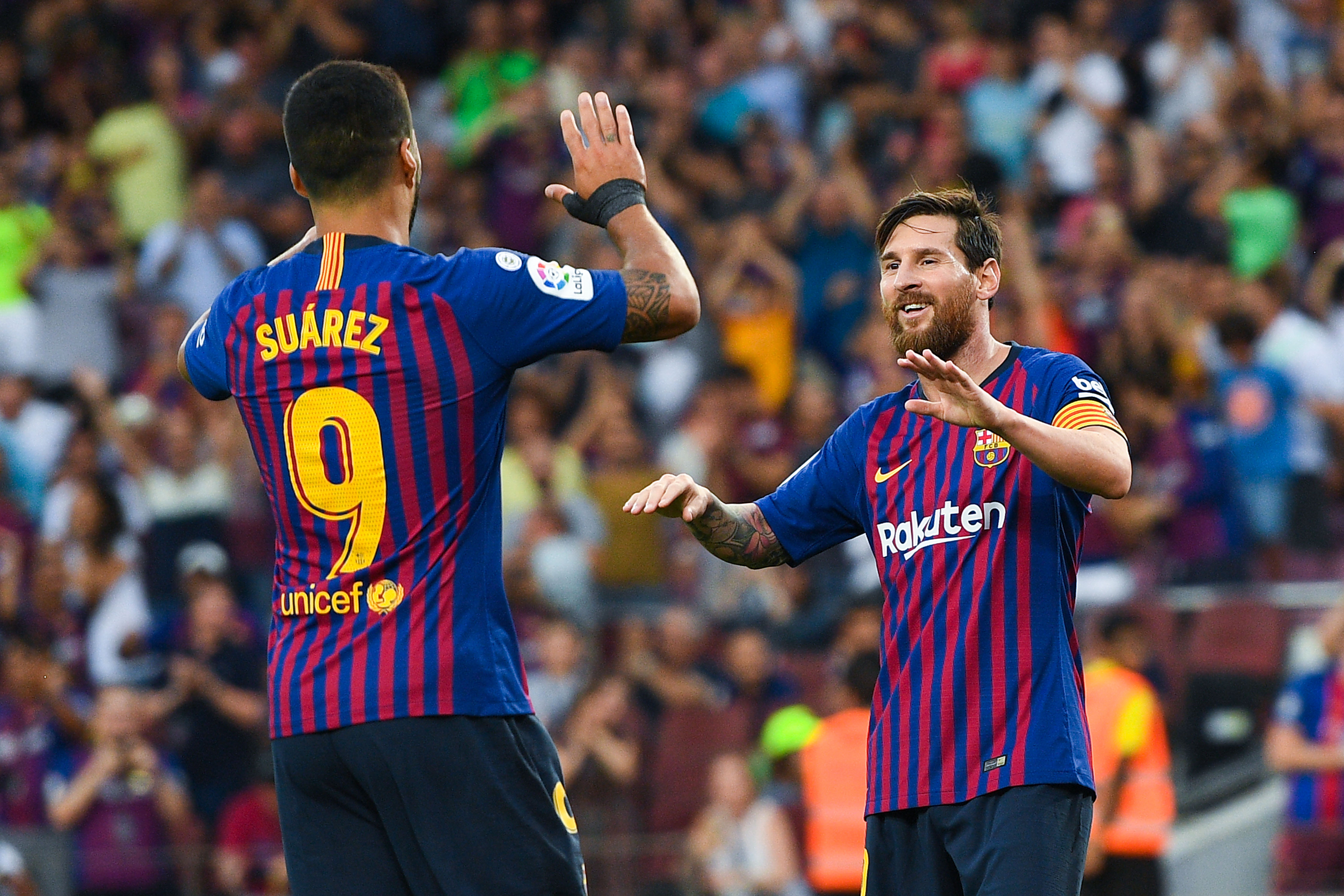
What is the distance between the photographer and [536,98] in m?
15.5

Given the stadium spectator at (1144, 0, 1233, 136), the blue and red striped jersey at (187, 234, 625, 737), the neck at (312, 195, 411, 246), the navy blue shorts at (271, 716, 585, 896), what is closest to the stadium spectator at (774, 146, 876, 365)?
the stadium spectator at (1144, 0, 1233, 136)

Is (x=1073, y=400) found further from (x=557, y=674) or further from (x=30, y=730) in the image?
(x=30, y=730)

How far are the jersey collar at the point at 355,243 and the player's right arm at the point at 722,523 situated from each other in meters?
0.97

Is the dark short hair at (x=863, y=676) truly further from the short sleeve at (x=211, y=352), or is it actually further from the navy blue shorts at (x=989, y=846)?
the short sleeve at (x=211, y=352)

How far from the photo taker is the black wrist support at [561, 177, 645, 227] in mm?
4578

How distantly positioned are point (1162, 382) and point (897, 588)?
24.5ft

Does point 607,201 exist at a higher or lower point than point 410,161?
lower

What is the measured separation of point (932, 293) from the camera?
4.98 m

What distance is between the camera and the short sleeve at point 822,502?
17.0 ft

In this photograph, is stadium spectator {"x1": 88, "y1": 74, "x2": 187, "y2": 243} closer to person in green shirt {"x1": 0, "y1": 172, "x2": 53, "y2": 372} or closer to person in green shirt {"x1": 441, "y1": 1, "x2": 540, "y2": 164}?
person in green shirt {"x1": 0, "y1": 172, "x2": 53, "y2": 372}

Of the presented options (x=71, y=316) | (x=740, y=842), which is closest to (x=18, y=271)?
(x=71, y=316)

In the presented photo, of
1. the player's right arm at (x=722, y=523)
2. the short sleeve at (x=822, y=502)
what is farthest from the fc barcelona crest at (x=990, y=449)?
the player's right arm at (x=722, y=523)

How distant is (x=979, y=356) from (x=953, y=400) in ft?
2.36

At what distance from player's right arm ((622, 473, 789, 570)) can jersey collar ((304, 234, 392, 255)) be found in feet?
3.19
